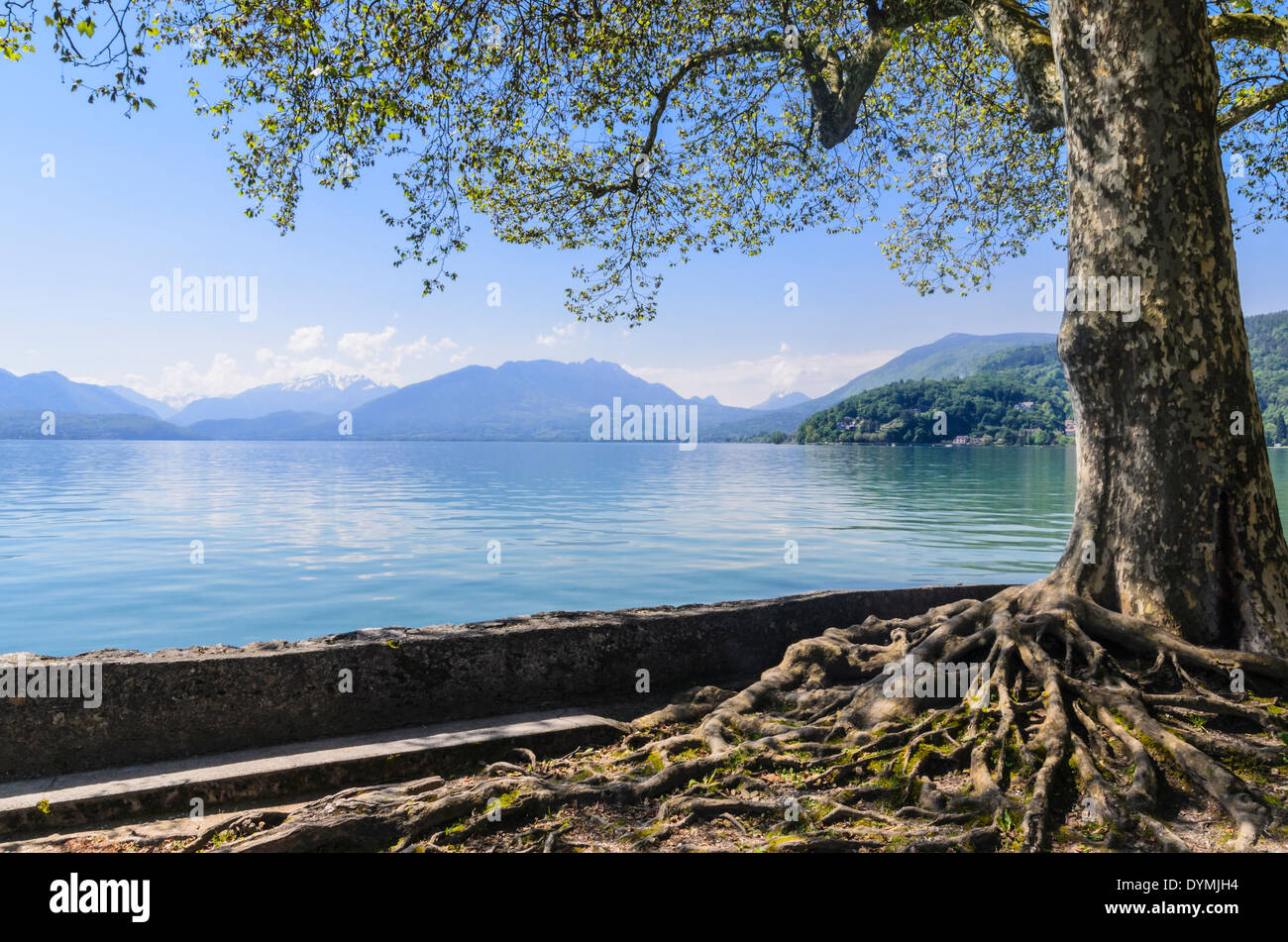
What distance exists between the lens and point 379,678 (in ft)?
23.2

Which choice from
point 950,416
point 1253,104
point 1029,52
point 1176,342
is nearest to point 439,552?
point 1029,52

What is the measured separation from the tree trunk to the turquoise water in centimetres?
1797

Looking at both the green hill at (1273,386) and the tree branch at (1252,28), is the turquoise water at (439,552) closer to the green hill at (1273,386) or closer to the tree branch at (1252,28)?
the tree branch at (1252,28)

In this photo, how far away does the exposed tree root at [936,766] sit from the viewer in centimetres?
477

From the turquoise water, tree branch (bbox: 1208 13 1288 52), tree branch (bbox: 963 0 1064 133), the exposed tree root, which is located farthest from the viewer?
the turquoise water

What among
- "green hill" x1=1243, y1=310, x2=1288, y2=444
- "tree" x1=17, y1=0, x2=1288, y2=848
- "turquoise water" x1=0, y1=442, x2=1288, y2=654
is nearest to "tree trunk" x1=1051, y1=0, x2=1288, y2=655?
"tree" x1=17, y1=0, x2=1288, y2=848

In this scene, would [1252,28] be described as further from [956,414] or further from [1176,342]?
[956,414]

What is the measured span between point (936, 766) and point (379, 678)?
4.44 meters

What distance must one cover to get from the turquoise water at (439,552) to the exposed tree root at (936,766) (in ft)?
57.9

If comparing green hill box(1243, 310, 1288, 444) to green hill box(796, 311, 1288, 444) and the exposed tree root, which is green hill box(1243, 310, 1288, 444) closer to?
green hill box(796, 311, 1288, 444)

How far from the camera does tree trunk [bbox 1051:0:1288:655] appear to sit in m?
6.59

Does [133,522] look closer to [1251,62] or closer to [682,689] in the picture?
[682,689]

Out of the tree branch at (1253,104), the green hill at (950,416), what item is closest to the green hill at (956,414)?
the green hill at (950,416)

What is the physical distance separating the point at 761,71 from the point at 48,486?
6538 cm
